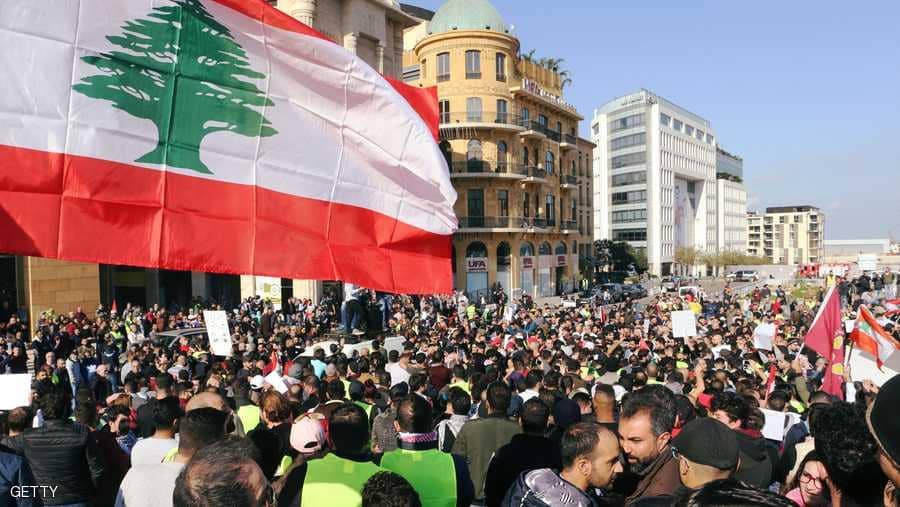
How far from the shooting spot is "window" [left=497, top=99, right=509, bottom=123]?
145 feet

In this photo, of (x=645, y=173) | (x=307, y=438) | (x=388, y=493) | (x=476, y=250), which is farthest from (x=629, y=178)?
(x=388, y=493)

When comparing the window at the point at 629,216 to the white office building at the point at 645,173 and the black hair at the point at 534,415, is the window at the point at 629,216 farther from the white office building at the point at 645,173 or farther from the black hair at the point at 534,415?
the black hair at the point at 534,415

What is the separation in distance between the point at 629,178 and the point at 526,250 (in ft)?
157

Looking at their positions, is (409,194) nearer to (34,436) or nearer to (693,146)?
(34,436)

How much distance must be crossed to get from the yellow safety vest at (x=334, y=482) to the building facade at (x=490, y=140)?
39.7 meters

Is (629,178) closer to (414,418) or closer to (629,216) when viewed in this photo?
(629,216)

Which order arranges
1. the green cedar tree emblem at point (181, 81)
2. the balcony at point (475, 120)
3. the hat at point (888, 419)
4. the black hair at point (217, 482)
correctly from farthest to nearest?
the balcony at point (475, 120)
the green cedar tree emblem at point (181, 81)
the black hair at point (217, 482)
the hat at point (888, 419)

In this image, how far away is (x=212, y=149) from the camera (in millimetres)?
4906

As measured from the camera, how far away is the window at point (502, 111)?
44281mm

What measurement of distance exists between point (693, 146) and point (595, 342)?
9517 centimetres

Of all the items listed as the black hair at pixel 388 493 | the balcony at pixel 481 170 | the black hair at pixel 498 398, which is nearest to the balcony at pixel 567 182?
the balcony at pixel 481 170

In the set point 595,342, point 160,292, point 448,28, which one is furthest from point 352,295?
point 448,28

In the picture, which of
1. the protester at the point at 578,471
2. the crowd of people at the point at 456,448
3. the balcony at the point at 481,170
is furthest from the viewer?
the balcony at the point at 481,170

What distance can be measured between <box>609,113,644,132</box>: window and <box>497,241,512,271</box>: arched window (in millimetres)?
50826
